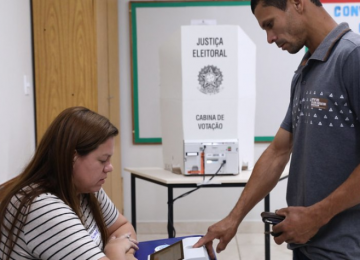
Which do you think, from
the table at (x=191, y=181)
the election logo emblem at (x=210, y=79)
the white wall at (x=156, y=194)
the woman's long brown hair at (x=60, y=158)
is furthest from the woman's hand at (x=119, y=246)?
the white wall at (x=156, y=194)

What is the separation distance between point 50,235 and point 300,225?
0.62 metres

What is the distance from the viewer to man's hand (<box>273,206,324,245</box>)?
41.7 inches

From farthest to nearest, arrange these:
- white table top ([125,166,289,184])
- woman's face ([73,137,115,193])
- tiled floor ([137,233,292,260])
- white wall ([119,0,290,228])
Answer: white wall ([119,0,290,228]) < tiled floor ([137,233,292,260]) < white table top ([125,166,289,184]) < woman's face ([73,137,115,193])

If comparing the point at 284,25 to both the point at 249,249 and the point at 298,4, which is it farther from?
the point at 249,249

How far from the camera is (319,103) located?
111 cm

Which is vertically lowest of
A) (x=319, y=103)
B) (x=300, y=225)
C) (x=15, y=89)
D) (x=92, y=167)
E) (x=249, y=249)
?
(x=249, y=249)

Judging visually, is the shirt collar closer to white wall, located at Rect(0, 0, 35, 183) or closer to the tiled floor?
white wall, located at Rect(0, 0, 35, 183)

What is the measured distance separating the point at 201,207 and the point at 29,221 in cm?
280

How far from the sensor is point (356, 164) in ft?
3.56

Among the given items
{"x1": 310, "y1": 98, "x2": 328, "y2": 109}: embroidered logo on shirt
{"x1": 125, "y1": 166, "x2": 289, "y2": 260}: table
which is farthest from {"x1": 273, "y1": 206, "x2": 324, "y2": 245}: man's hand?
{"x1": 125, "y1": 166, "x2": 289, "y2": 260}: table

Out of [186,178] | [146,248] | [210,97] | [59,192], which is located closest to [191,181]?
[186,178]

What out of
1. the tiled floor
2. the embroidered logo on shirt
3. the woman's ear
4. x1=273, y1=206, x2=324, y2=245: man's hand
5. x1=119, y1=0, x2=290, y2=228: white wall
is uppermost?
the woman's ear

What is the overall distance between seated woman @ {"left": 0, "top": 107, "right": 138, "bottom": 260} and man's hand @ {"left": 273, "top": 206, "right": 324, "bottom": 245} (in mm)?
460

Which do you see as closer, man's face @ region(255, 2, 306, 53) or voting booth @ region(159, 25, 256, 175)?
man's face @ region(255, 2, 306, 53)
